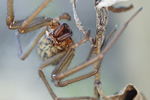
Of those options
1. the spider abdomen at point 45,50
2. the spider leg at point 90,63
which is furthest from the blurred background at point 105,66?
the spider leg at point 90,63

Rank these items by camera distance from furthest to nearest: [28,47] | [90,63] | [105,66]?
[105,66] < [28,47] < [90,63]

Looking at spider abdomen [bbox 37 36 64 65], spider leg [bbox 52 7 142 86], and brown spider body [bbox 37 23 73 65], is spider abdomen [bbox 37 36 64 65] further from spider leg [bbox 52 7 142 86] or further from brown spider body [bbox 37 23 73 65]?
spider leg [bbox 52 7 142 86]

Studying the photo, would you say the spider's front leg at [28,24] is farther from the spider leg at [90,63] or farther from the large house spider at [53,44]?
the spider leg at [90,63]

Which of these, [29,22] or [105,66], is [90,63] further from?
[105,66]

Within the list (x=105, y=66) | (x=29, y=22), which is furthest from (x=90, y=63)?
(x=105, y=66)

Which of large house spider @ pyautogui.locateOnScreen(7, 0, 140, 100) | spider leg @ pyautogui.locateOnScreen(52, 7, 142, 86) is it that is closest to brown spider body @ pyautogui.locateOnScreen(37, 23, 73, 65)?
large house spider @ pyautogui.locateOnScreen(7, 0, 140, 100)

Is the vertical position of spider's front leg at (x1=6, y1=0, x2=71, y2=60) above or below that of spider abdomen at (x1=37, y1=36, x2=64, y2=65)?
above

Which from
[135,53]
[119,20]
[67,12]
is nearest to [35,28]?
[67,12]

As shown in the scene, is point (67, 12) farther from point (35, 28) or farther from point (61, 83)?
point (61, 83)
